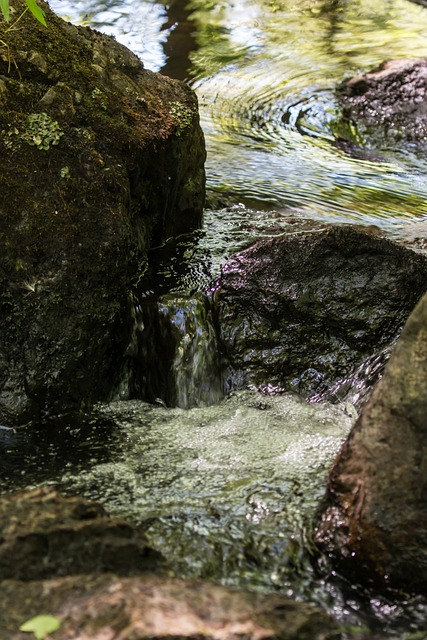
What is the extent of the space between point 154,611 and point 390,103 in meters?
8.88

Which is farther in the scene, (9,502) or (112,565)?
(9,502)

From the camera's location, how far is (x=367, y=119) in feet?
32.1

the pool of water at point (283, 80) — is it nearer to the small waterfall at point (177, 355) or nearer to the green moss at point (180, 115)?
the green moss at point (180, 115)

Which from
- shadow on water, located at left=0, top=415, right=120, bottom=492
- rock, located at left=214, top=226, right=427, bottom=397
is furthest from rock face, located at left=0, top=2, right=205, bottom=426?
rock, located at left=214, top=226, right=427, bottom=397

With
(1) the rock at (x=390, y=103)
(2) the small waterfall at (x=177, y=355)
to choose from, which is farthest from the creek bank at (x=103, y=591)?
(1) the rock at (x=390, y=103)

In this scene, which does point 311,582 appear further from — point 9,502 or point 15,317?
point 15,317

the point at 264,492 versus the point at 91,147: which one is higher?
the point at 91,147

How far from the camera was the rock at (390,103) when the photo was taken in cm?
965

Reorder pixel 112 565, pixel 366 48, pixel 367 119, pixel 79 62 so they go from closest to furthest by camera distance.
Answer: pixel 112 565 → pixel 79 62 → pixel 367 119 → pixel 366 48

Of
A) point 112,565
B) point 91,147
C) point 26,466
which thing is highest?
point 91,147

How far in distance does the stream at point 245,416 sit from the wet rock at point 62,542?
30 cm

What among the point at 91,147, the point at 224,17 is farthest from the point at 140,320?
the point at 224,17

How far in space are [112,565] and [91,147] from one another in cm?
257

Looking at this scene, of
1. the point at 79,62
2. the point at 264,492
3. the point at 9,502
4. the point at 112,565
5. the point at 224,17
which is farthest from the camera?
the point at 224,17
